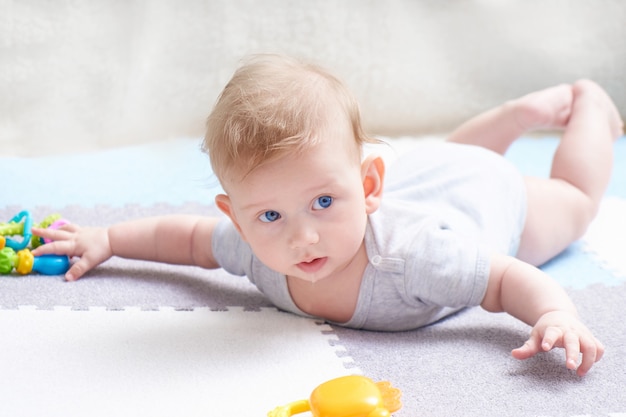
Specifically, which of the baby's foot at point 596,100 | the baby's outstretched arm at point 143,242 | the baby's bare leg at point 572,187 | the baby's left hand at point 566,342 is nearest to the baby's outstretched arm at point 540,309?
the baby's left hand at point 566,342

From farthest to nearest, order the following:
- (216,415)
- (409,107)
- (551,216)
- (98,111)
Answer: (409,107) → (98,111) → (551,216) → (216,415)

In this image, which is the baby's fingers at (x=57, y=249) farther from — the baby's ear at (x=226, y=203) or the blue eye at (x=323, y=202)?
the blue eye at (x=323, y=202)

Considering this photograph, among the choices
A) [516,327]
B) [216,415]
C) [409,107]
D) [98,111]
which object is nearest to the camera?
[216,415]

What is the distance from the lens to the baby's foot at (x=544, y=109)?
1.42m

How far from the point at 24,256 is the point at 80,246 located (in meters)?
0.08

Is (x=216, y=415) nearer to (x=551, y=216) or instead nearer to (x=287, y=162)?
(x=287, y=162)

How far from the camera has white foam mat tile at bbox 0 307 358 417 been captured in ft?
2.79

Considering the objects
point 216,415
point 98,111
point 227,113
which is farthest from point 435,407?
point 98,111

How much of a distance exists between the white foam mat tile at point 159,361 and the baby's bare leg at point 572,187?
408mm

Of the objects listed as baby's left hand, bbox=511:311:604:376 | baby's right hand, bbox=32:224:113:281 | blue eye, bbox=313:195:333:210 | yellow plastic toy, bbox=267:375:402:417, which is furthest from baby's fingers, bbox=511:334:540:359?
baby's right hand, bbox=32:224:113:281

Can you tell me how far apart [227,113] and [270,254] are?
158 mm

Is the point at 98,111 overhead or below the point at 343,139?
below

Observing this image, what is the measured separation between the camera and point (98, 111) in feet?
6.07

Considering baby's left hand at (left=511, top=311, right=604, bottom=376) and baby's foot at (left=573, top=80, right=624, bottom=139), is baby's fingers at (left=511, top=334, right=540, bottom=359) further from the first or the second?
baby's foot at (left=573, top=80, right=624, bottom=139)
